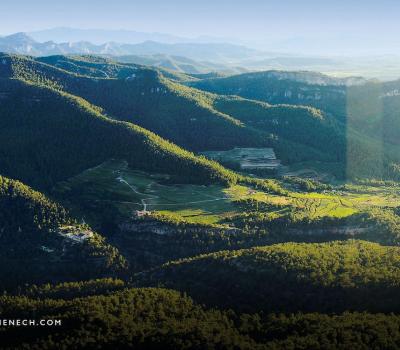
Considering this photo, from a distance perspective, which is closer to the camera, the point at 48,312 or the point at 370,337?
the point at 370,337

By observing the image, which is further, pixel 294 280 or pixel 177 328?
pixel 294 280

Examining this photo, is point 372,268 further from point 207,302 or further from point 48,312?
point 48,312

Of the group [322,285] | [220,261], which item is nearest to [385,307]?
[322,285]

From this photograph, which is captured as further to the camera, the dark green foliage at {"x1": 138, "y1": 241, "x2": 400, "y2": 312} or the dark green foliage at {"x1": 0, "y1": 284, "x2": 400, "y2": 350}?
the dark green foliage at {"x1": 138, "y1": 241, "x2": 400, "y2": 312}

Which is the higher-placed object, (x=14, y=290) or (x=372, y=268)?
(x=372, y=268)

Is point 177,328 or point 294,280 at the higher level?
point 294,280

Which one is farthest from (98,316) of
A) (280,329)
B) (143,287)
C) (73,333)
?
(280,329)

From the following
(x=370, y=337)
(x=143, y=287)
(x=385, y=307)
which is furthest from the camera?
(x=143, y=287)

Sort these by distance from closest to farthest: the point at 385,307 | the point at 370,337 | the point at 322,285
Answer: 1. the point at 370,337
2. the point at 385,307
3. the point at 322,285

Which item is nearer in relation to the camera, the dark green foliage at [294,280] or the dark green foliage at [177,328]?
the dark green foliage at [177,328]
